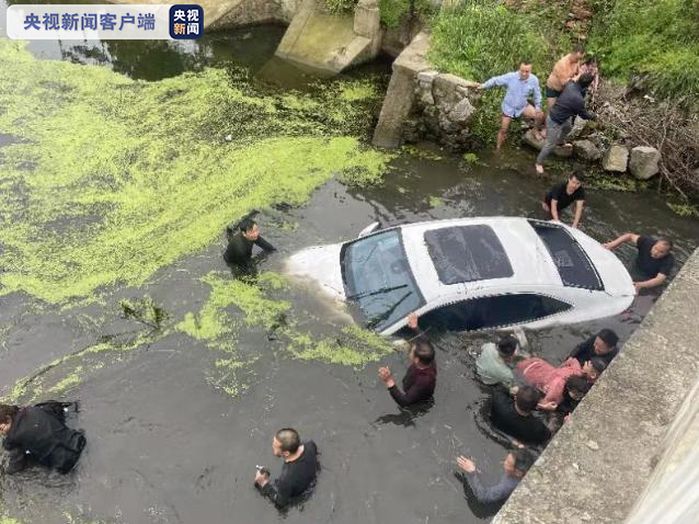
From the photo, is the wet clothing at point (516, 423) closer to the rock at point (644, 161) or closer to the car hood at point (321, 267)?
the car hood at point (321, 267)

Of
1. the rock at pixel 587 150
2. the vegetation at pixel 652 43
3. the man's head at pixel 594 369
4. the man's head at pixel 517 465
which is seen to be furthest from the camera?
the vegetation at pixel 652 43

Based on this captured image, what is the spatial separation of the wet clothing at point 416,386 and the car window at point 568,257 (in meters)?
1.89

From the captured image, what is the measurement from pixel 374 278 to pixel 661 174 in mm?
6288

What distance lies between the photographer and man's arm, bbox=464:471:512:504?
5.67 m

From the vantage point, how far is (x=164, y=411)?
6.59 meters

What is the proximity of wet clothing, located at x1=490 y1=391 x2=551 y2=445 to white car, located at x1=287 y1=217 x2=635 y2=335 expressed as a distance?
988 mm

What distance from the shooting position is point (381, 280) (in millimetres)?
7059

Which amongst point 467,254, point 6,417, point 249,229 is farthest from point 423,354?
point 6,417

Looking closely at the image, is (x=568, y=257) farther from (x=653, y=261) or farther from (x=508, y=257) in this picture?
(x=653, y=261)

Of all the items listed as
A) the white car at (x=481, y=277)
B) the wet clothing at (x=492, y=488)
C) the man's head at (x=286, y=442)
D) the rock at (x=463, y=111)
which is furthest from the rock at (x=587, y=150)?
the man's head at (x=286, y=442)

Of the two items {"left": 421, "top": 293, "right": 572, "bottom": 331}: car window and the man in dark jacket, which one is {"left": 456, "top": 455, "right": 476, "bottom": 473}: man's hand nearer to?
{"left": 421, "top": 293, "right": 572, "bottom": 331}: car window

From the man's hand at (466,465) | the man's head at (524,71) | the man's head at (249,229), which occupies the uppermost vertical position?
the man's head at (524,71)

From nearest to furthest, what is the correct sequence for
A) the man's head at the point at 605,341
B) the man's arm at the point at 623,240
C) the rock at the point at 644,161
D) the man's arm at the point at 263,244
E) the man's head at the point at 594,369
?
the man's head at the point at 594,369
the man's head at the point at 605,341
the man's arm at the point at 263,244
the man's arm at the point at 623,240
the rock at the point at 644,161

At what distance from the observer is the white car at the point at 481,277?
21.7ft
